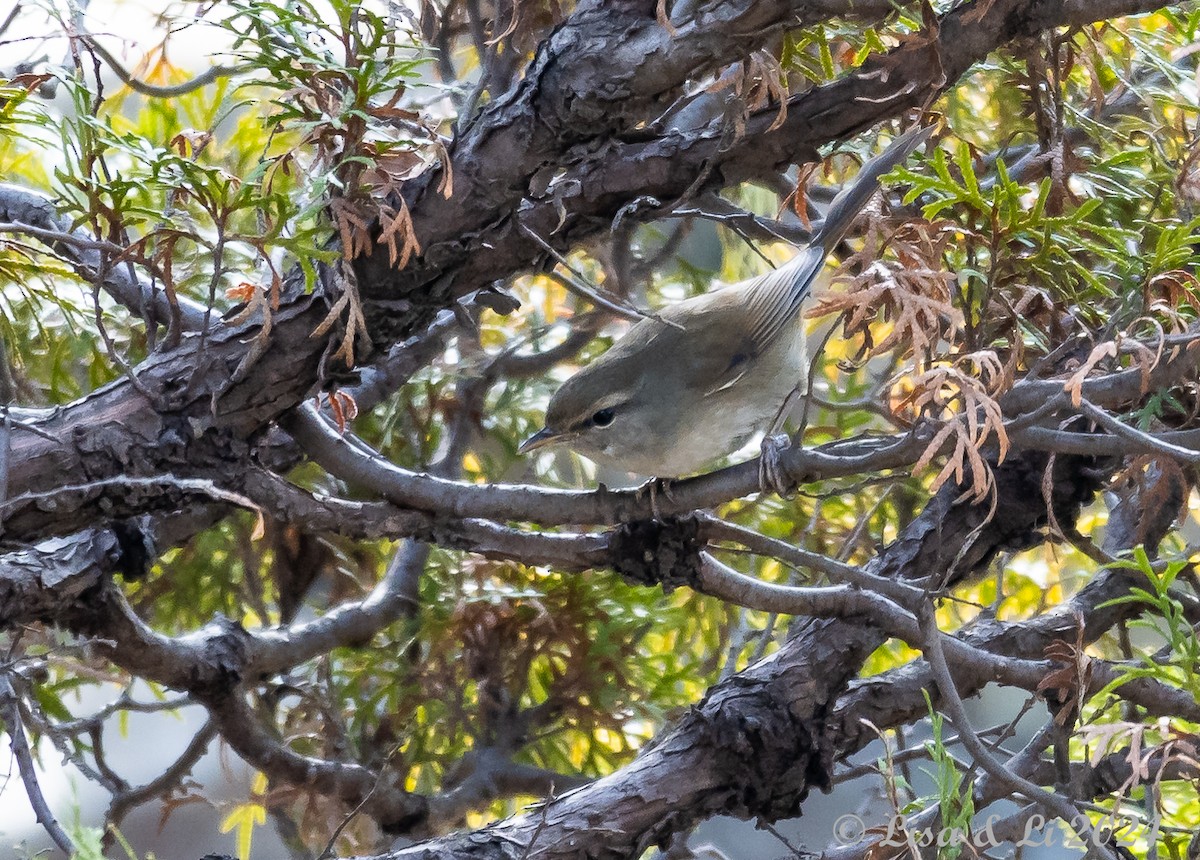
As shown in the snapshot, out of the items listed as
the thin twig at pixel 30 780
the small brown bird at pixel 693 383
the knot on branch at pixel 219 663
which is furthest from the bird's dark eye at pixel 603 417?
the thin twig at pixel 30 780

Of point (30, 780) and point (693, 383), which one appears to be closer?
point (30, 780)

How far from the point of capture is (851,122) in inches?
35.9

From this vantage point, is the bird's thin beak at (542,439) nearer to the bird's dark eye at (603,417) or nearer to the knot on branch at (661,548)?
the bird's dark eye at (603,417)

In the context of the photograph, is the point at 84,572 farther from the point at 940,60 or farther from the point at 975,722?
the point at 975,722

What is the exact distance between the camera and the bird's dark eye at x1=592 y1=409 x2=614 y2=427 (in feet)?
4.50

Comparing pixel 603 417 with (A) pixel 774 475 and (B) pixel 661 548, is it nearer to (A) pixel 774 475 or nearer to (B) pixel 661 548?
(B) pixel 661 548

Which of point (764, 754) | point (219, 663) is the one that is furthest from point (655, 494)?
point (219, 663)

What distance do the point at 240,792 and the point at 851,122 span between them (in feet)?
4.41

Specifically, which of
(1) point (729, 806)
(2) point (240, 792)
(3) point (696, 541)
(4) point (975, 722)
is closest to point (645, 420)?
(3) point (696, 541)

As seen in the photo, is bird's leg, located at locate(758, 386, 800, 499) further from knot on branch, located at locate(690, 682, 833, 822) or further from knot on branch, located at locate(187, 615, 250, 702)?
knot on branch, located at locate(187, 615, 250, 702)

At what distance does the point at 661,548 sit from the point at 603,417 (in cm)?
31

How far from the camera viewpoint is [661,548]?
3.63ft

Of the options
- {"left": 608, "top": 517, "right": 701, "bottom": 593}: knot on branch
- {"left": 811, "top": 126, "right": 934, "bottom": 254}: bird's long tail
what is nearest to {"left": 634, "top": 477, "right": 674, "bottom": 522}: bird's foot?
{"left": 608, "top": 517, "right": 701, "bottom": 593}: knot on branch

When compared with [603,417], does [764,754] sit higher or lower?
lower
